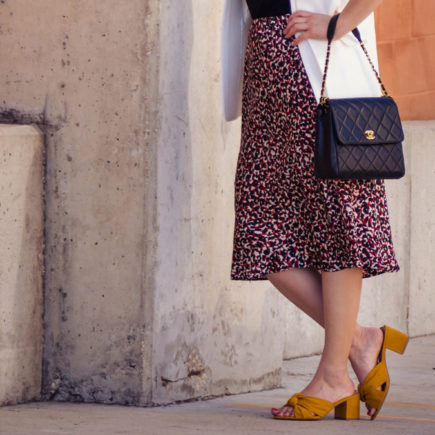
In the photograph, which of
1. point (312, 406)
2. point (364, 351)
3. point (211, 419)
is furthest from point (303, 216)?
point (211, 419)

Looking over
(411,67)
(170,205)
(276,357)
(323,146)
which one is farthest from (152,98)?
(411,67)

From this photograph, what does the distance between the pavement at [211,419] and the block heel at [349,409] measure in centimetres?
3

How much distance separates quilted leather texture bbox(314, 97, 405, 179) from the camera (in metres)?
3.80

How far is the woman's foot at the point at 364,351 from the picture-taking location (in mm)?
4137

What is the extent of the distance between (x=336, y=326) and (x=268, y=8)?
1.07 metres

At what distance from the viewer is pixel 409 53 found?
7.52m

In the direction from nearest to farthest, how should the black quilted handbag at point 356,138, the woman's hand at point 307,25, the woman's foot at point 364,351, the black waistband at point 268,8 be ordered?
the black quilted handbag at point 356,138, the woman's hand at point 307,25, the black waistband at point 268,8, the woman's foot at point 364,351

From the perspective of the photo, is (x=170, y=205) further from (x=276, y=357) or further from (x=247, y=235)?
(x=276, y=357)

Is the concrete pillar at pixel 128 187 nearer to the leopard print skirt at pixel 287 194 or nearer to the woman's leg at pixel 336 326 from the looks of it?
the leopard print skirt at pixel 287 194

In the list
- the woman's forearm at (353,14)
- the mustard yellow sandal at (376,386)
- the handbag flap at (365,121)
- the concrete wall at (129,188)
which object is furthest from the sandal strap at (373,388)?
the woman's forearm at (353,14)

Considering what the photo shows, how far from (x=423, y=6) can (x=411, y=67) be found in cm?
37

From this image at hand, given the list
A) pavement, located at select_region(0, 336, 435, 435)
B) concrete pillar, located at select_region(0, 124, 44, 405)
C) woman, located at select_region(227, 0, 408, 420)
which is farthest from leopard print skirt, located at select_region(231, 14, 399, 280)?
concrete pillar, located at select_region(0, 124, 44, 405)

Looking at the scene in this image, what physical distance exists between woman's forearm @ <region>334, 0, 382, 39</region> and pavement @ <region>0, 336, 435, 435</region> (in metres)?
1.25

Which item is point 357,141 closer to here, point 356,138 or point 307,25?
point 356,138
